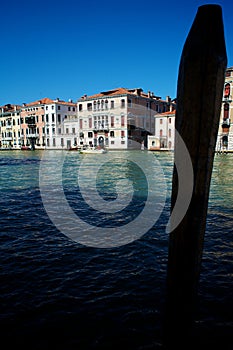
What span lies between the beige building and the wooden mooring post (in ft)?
140

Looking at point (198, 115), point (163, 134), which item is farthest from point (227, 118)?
point (198, 115)

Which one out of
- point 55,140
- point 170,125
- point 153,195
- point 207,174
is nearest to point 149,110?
point 170,125

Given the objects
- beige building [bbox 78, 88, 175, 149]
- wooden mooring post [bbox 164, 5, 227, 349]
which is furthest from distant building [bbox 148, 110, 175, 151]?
wooden mooring post [bbox 164, 5, 227, 349]

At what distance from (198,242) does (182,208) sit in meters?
0.28

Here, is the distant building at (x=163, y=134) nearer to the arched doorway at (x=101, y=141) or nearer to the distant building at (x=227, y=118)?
the distant building at (x=227, y=118)

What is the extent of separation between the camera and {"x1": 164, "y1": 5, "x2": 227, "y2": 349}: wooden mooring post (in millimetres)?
1436

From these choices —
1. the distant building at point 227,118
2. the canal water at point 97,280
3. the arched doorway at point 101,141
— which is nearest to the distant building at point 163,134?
the distant building at point 227,118

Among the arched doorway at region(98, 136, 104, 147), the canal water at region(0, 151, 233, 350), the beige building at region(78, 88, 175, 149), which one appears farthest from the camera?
the arched doorway at region(98, 136, 104, 147)

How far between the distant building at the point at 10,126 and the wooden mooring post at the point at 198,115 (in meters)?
65.7

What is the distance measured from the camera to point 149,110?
48.4 meters

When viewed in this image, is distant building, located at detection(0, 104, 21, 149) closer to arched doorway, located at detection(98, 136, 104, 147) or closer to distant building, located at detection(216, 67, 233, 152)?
arched doorway, located at detection(98, 136, 104, 147)

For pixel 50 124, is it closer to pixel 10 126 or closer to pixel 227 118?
pixel 10 126

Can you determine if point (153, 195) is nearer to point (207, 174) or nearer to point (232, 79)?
point (207, 174)

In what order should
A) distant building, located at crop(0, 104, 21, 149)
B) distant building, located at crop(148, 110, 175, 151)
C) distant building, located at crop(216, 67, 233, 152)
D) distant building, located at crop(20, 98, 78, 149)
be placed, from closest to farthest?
distant building, located at crop(216, 67, 233, 152)
distant building, located at crop(148, 110, 175, 151)
distant building, located at crop(20, 98, 78, 149)
distant building, located at crop(0, 104, 21, 149)
